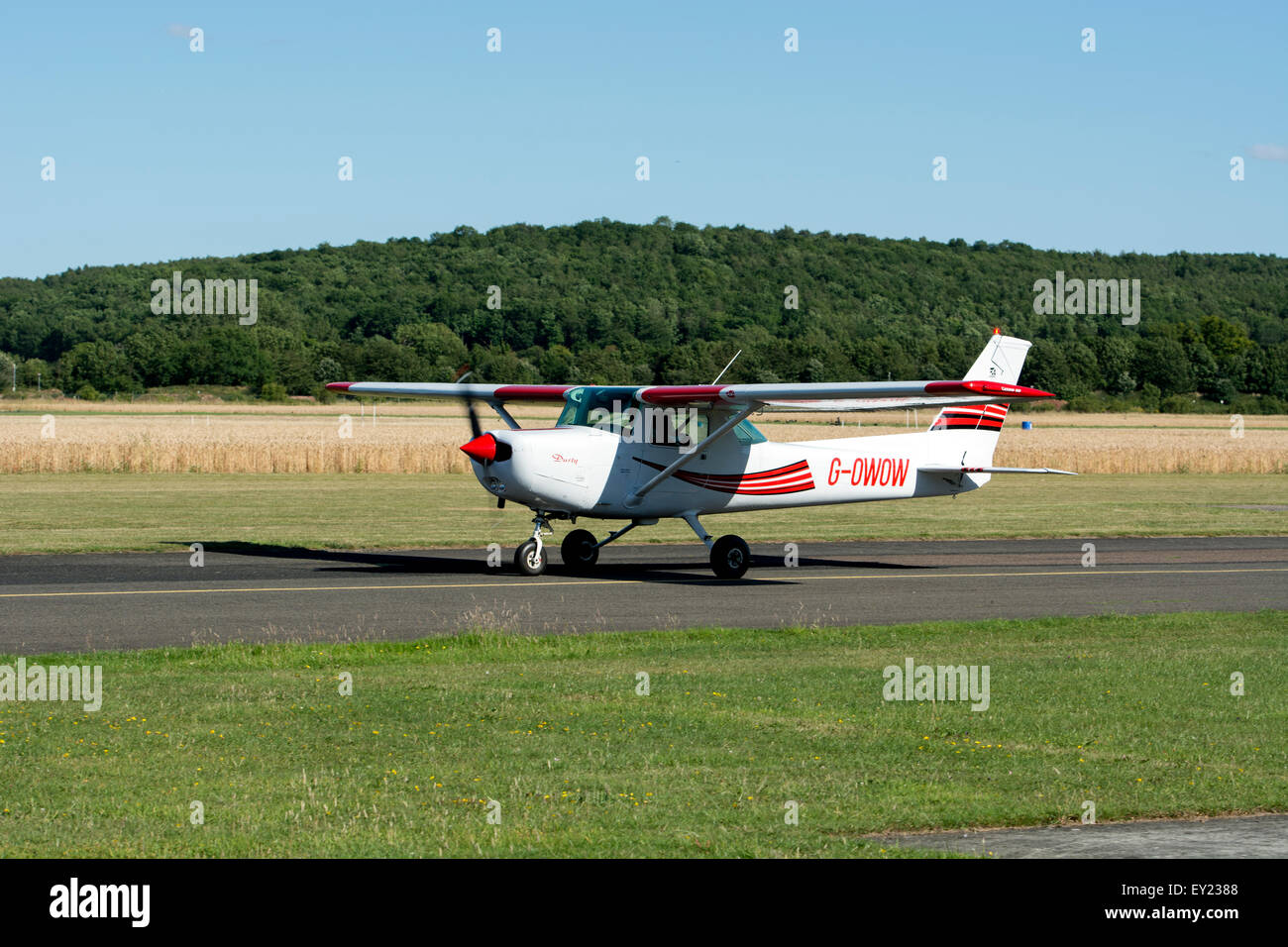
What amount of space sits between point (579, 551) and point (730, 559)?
94.4 inches

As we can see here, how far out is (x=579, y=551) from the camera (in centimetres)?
2134

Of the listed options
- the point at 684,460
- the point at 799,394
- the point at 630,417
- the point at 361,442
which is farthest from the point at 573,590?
the point at 361,442

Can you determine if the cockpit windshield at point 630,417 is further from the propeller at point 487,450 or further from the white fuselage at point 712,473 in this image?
the propeller at point 487,450

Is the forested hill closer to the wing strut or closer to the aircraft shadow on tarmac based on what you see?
the aircraft shadow on tarmac

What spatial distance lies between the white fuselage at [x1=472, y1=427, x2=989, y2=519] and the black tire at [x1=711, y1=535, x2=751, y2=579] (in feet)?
3.41

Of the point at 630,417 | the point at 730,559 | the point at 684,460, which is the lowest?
the point at 730,559

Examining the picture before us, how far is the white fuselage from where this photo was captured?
1992 cm

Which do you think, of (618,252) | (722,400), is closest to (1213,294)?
(618,252)

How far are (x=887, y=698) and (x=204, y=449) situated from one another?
39251mm

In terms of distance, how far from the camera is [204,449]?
4631 cm

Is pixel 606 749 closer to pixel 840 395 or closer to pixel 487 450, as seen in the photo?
pixel 487 450

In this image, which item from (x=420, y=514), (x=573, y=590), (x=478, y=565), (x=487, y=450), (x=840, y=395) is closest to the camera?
(x=573, y=590)

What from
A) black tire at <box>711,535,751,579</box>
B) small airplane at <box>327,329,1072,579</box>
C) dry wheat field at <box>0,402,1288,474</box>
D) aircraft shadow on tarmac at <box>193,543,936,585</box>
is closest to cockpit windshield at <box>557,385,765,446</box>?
small airplane at <box>327,329,1072,579</box>

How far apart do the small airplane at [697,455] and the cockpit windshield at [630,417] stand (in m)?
0.02
